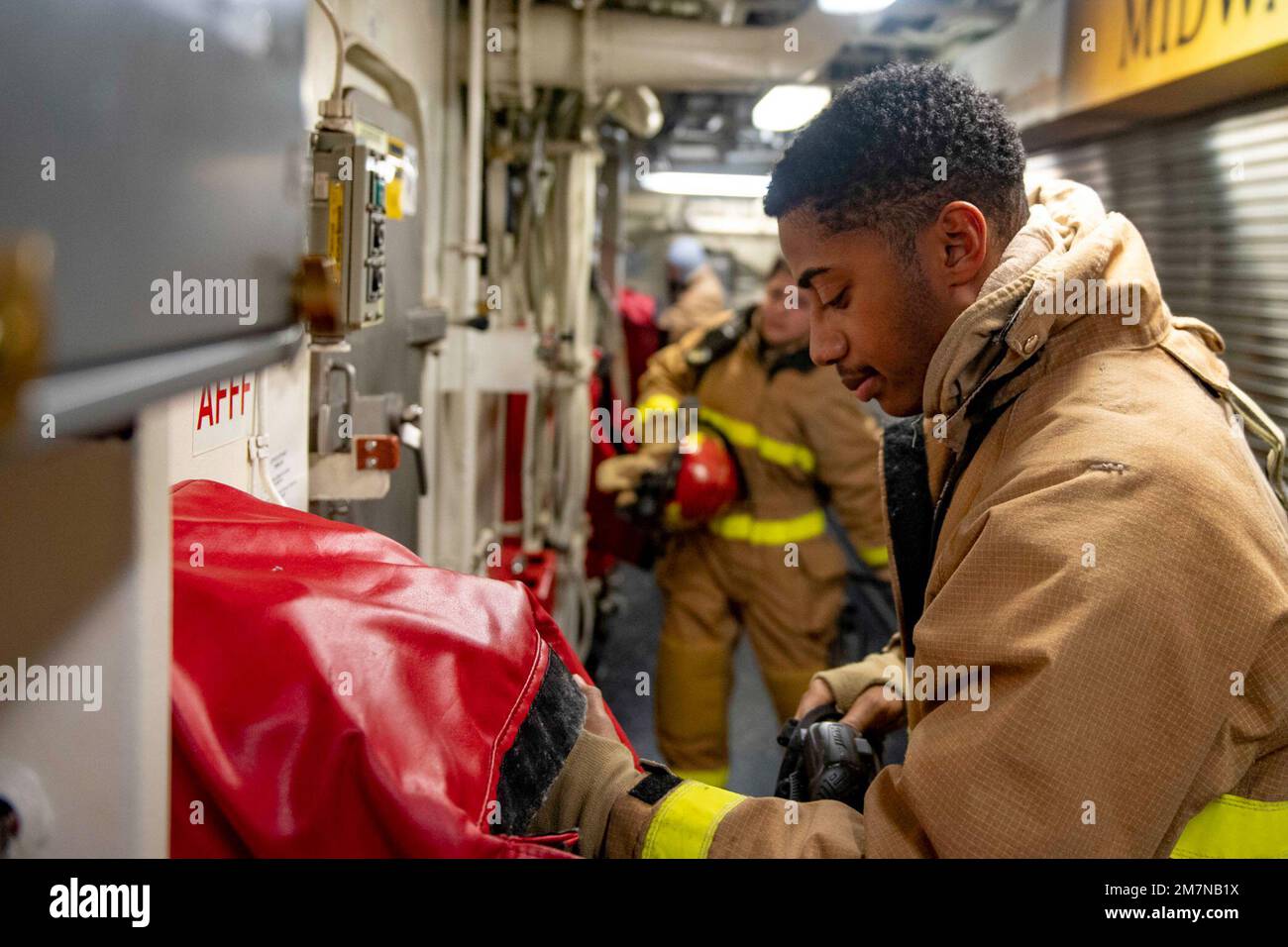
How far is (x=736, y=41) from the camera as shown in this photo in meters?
3.89

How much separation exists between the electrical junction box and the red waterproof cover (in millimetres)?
872

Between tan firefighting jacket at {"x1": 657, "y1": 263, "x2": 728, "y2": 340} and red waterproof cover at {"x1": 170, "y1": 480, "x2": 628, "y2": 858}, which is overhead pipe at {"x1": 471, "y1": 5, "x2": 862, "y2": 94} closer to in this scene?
red waterproof cover at {"x1": 170, "y1": 480, "x2": 628, "y2": 858}

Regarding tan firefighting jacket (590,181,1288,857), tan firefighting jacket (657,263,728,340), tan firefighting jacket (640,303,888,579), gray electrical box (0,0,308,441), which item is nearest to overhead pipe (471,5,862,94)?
→ tan firefighting jacket (640,303,888,579)

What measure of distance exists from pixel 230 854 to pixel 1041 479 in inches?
36.7

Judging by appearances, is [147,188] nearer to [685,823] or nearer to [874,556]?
[685,823]

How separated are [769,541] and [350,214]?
245 centimetres

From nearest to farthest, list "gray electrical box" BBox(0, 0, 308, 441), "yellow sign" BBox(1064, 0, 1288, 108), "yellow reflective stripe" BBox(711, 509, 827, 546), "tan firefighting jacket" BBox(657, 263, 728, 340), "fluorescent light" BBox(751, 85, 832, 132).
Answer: "gray electrical box" BBox(0, 0, 308, 441) → "yellow sign" BBox(1064, 0, 1288, 108) → "yellow reflective stripe" BBox(711, 509, 827, 546) → "fluorescent light" BBox(751, 85, 832, 132) → "tan firefighting jacket" BBox(657, 263, 728, 340)

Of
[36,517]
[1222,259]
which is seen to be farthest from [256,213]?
[1222,259]

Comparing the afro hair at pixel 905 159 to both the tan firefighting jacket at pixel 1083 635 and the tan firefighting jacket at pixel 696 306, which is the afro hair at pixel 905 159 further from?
the tan firefighting jacket at pixel 696 306

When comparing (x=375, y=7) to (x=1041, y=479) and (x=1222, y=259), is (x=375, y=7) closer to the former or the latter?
(x=1041, y=479)

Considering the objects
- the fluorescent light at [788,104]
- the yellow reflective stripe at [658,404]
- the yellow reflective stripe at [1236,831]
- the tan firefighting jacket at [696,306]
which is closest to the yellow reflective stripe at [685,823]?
the yellow reflective stripe at [1236,831]

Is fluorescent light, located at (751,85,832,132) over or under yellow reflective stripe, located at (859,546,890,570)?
over

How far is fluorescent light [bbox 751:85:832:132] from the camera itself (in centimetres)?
507
